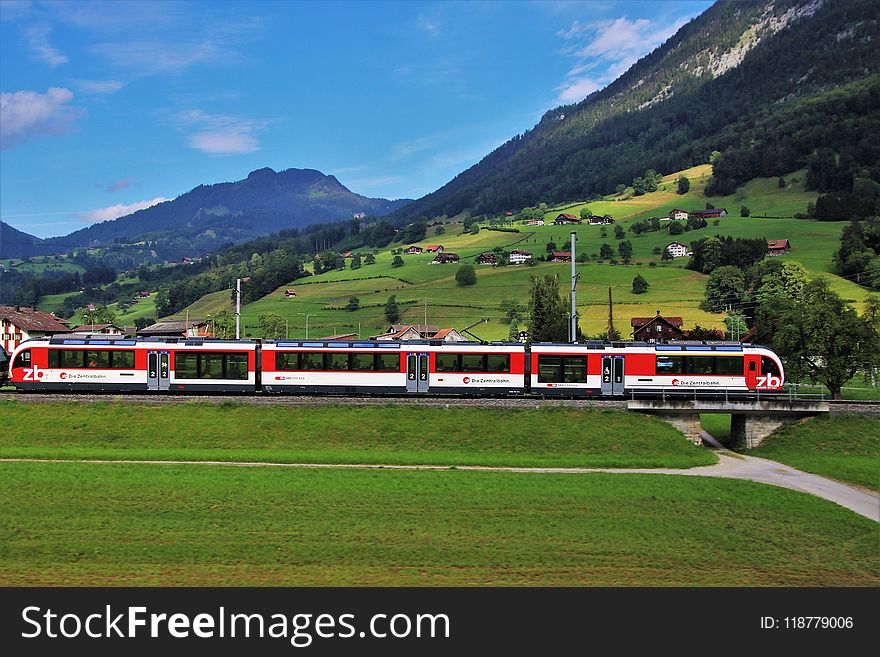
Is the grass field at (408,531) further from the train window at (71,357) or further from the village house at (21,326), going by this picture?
the village house at (21,326)

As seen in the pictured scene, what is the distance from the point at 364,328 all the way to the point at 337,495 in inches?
4676

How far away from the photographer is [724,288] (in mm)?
139375

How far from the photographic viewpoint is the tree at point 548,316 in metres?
95.5

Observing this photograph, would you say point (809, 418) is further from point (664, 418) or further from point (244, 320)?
point (244, 320)

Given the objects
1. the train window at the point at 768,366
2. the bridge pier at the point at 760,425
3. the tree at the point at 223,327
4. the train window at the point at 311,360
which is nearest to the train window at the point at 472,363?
the train window at the point at 311,360

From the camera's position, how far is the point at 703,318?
128 m

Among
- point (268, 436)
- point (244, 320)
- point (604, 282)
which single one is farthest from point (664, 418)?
point (244, 320)

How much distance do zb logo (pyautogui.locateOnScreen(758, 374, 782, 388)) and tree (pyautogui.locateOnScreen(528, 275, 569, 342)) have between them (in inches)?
1860

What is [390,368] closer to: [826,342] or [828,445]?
[828,445]

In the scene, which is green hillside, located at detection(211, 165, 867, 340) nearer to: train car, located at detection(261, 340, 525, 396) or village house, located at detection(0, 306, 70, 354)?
village house, located at detection(0, 306, 70, 354)

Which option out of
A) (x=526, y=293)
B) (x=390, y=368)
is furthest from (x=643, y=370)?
(x=526, y=293)

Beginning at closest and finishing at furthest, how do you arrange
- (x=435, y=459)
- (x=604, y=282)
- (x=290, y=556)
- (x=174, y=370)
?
A: (x=290, y=556) < (x=435, y=459) < (x=174, y=370) < (x=604, y=282)

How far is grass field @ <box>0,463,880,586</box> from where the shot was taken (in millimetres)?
20594

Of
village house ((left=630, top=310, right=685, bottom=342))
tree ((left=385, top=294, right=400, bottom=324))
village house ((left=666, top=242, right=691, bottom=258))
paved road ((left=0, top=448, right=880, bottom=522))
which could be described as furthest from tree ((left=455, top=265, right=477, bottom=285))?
paved road ((left=0, top=448, right=880, bottom=522))
